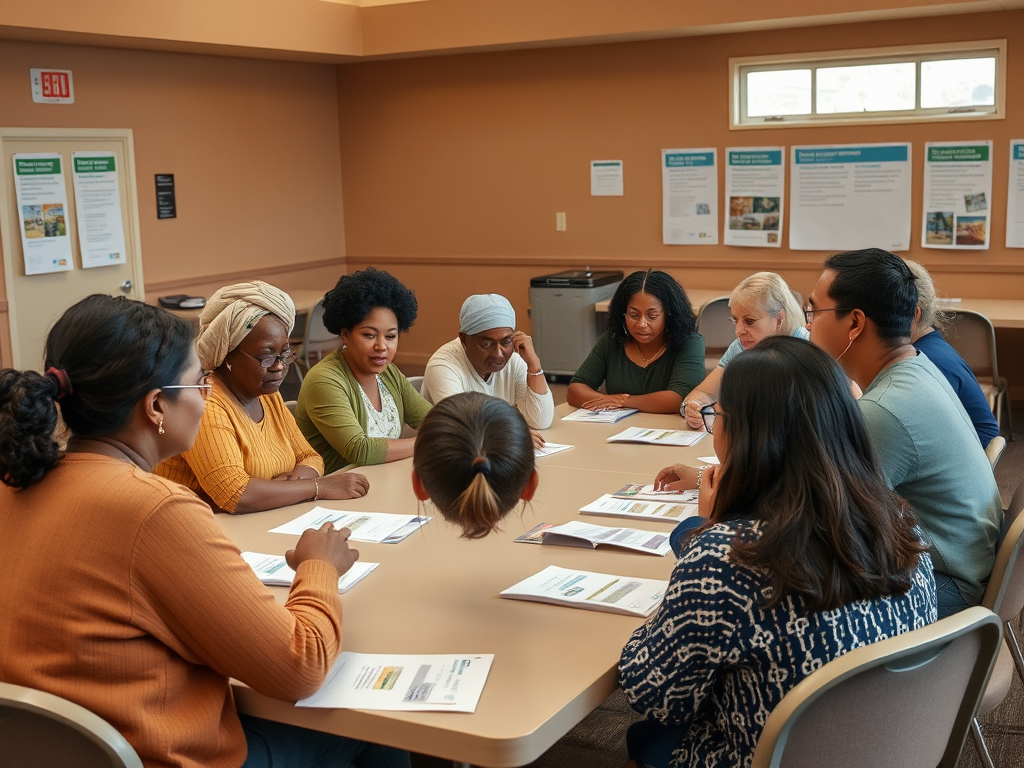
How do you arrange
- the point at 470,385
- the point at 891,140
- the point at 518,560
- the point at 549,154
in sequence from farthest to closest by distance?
1. the point at 549,154
2. the point at 891,140
3. the point at 470,385
4. the point at 518,560

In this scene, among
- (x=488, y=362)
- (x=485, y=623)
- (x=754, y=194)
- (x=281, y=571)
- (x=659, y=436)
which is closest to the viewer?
(x=485, y=623)

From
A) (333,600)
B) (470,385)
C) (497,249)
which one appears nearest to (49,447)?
(333,600)

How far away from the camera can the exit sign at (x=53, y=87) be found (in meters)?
6.06

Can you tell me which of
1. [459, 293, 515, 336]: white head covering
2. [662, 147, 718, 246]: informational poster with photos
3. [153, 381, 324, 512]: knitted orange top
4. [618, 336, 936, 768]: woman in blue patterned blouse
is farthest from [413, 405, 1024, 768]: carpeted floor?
[662, 147, 718, 246]: informational poster with photos

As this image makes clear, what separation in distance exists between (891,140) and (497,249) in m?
2.95

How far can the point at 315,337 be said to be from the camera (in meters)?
6.76

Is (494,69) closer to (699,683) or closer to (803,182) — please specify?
(803,182)

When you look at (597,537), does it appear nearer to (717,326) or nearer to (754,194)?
(717,326)

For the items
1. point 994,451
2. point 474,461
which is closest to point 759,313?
point 994,451

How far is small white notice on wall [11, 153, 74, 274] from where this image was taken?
604cm

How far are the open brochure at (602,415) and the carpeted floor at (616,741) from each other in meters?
0.98

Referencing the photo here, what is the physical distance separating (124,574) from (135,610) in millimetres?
54

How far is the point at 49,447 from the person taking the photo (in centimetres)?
150

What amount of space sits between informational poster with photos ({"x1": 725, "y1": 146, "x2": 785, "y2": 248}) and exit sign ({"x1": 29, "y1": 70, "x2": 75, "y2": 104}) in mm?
4199
